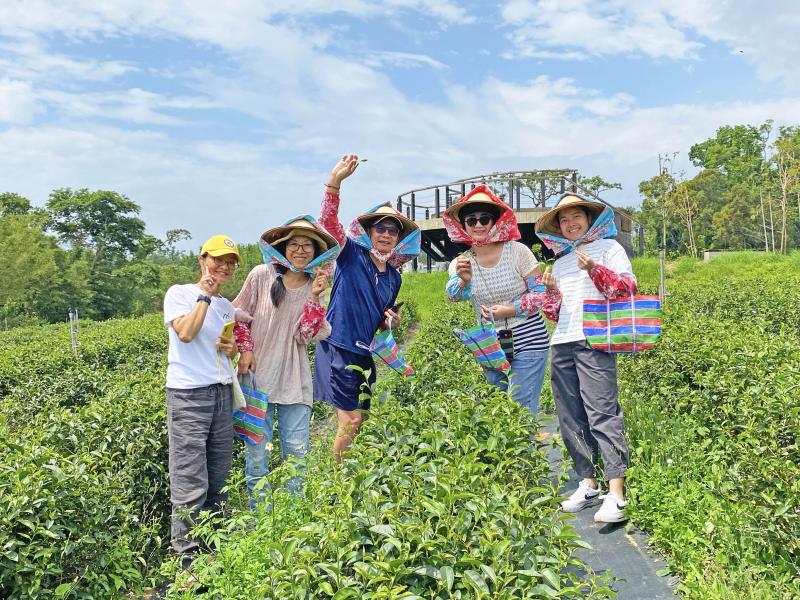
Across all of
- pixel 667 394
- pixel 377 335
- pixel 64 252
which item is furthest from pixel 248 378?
pixel 64 252

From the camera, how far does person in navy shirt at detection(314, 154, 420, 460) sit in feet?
11.6

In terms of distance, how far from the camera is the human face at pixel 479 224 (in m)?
3.62

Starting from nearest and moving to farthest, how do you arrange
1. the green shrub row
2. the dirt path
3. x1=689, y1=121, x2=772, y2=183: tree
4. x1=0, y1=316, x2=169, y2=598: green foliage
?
x1=0, y1=316, x2=169, y2=598: green foliage, the green shrub row, the dirt path, x1=689, y1=121, x2=772, y2=183: tree

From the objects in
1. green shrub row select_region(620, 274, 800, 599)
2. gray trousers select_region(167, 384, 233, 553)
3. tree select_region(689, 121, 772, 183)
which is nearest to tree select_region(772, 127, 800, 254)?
tree select_region(689, 121, 772, 183)

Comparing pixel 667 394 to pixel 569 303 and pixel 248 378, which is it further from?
pixel 248 378

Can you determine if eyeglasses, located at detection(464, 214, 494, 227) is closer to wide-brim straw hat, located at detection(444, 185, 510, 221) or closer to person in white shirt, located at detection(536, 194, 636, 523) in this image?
wide-brim straw hat, located at detection(444, 185, 510, 221)

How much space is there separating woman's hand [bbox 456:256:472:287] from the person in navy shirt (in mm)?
265

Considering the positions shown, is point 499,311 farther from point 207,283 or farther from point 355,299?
point 207,283

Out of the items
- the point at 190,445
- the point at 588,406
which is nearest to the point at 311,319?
the point at 190,445

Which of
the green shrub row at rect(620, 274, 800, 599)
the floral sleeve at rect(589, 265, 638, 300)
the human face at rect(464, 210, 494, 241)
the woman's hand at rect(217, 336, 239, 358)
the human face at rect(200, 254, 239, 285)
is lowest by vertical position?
the green shrub row at rect(620, 274, 800, 599)

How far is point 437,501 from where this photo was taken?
1.92 m

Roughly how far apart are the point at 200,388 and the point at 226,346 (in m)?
0.25

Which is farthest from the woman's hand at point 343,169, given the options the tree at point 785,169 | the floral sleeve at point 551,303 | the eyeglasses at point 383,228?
the tree at point 785,169

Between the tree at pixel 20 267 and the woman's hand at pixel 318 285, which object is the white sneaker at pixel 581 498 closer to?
the woman's hand at pixel 318 285
